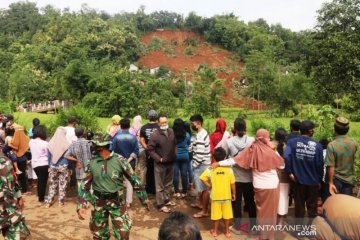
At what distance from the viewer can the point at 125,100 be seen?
23.7m

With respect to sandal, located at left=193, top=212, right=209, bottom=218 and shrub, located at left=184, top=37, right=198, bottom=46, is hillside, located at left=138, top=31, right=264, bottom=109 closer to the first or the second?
shrub, located at left=184, top=37, right=198, bottom=46

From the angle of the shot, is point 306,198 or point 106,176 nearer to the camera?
point 106,176

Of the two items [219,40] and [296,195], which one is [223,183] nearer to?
[296,195]

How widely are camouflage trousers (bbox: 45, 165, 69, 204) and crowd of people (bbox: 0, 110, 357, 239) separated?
0.05 feet

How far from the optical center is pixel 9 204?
12.7 ft

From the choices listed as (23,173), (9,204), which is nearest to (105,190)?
(9,204)

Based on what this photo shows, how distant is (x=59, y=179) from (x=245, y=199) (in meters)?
3.16

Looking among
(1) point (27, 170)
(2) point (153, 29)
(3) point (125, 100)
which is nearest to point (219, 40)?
(2) point (153, 29)

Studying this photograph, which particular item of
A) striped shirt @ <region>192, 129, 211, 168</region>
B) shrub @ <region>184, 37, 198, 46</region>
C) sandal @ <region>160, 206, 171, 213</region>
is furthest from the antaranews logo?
shrub @ <region>184, 37, 198, 46</region>

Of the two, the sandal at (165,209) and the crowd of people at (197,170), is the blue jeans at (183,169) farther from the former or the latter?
the sandal at (165,209)

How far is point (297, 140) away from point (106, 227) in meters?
2.59

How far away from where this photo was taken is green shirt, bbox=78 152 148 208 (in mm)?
3740

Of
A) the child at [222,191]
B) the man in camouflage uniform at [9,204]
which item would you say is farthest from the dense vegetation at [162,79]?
the man in camouflage uniform at [9,204]

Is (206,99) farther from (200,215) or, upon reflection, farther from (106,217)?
(106,217)
